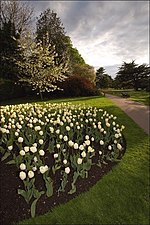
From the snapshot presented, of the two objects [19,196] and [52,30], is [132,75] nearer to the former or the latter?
[52,30]

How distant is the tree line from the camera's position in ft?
66.9

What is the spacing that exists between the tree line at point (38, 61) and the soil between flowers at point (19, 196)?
14.3 metres

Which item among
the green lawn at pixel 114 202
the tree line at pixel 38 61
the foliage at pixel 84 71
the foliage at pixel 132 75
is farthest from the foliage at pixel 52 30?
the green lawn at pixel 114 202

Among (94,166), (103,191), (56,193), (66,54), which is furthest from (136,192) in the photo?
(66,54)

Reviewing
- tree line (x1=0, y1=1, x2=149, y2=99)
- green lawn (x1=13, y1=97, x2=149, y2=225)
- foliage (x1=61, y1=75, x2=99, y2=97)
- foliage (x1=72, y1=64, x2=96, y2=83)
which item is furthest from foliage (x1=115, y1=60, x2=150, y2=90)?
green lawn (x1=13, y1=97, x2=149, y2=225)

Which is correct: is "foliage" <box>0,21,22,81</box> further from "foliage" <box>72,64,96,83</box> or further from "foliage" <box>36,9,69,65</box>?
"foliage" <box>72,64,96,83</box>

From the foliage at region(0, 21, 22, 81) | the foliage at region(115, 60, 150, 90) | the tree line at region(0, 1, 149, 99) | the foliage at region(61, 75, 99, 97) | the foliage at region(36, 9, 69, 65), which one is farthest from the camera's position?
the foliage at region(115, 60, 150, 90)

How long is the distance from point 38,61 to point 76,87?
4700 mm

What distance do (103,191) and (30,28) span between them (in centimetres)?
2840

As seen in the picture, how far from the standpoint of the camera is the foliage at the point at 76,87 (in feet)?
74.7

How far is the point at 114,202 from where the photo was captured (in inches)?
183

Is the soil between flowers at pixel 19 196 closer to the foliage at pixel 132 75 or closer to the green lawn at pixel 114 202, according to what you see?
the green lawn at pixel 114 202

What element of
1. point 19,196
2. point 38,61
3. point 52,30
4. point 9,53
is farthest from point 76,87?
point 19,196

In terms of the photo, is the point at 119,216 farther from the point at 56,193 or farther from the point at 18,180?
the point at 18,180
